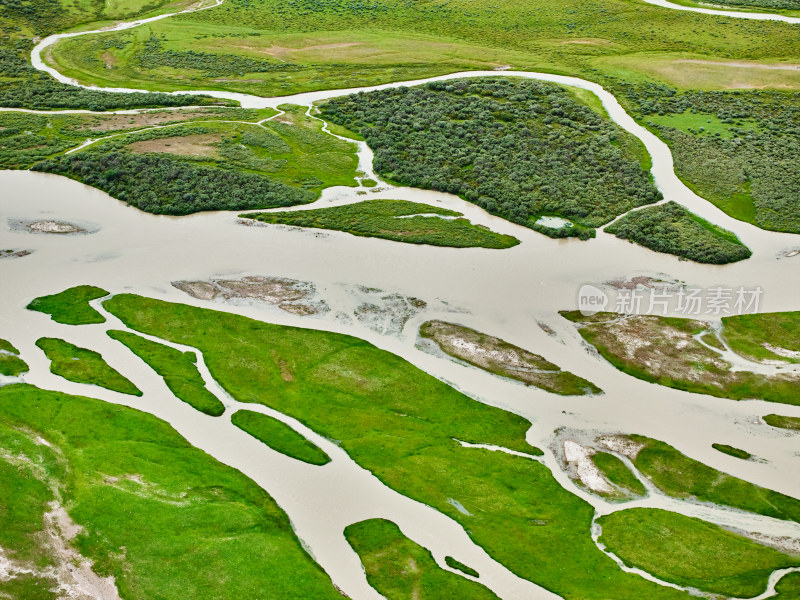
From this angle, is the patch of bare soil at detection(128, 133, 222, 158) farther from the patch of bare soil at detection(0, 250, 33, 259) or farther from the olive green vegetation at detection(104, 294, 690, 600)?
the olive green vegetation at detection(104, 294, 690, 600)

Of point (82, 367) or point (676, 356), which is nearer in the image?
point (82, 367)

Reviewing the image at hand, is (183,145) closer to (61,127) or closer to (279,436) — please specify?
(61,127)

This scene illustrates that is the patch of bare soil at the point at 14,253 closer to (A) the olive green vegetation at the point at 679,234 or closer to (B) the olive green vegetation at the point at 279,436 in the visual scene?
(B) the olive green vegetation at the point at 279,436

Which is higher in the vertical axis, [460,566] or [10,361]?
[10,361]

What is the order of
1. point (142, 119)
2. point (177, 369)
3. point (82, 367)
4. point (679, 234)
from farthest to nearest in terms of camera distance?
point (142, 119), point (679, 234), point (177, 369), point (82, 367)

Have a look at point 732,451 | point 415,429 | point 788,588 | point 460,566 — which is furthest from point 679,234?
point 460,566

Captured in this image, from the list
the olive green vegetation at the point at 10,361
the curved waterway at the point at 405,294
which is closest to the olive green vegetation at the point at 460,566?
the curved waterway at the point at 405,294
